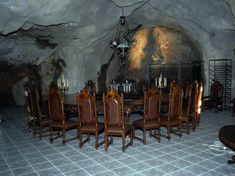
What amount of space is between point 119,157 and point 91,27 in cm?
518

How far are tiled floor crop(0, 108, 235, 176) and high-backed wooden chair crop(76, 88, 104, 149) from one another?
1.20 ft

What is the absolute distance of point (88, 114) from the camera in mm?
4805

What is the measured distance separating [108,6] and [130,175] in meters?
5.93

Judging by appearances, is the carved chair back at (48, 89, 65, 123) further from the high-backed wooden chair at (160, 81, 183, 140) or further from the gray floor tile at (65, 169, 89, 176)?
the high-backed wooden chair at (160, 81, 183, 140)

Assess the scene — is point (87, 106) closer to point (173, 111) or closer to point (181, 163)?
point (173, 111)

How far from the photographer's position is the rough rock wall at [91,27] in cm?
644

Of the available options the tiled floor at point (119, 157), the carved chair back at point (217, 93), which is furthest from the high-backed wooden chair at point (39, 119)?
the carved chair back at point (217, 93)

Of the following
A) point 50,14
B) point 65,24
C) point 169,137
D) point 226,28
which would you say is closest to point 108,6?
point 65,24

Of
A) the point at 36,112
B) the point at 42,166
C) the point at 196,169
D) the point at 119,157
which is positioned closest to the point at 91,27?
the point at 36,112

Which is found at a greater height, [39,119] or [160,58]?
[160,58]

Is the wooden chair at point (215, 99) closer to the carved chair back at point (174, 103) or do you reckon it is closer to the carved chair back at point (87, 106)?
the carved chair back at point (174, 103)

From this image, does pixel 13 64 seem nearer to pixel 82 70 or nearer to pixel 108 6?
pixel 82 70

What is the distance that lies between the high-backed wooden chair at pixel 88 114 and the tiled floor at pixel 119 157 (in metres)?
0.37

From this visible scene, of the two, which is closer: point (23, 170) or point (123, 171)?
point (123, 171)
